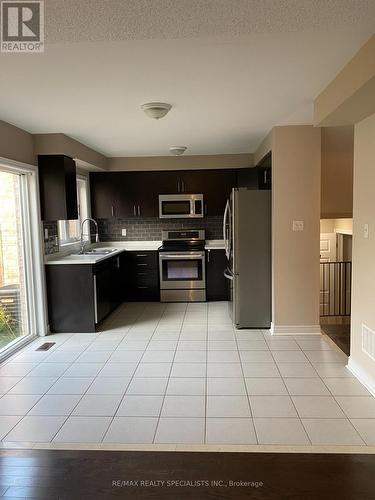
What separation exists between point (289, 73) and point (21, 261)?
3361mm

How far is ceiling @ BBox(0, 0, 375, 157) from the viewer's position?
1646mm

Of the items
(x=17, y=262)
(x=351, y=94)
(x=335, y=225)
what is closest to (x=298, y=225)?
(x=351, y=94)

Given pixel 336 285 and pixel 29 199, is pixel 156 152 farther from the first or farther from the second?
pixel 336 285

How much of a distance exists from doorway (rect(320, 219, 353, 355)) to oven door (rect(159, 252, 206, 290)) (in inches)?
76.5

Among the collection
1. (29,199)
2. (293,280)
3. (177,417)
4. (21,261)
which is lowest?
(177,417)

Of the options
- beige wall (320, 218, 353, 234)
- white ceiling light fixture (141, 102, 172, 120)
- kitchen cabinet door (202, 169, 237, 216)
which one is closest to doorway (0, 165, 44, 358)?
white ceiling light fixture (141, 102, 172, 120)

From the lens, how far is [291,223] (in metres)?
4.13

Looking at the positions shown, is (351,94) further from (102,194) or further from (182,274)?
(102,194)

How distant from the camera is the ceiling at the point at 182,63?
165cm

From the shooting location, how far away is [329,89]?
8.89ft

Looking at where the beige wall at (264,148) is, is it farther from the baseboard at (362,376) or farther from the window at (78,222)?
the window at (78,222)

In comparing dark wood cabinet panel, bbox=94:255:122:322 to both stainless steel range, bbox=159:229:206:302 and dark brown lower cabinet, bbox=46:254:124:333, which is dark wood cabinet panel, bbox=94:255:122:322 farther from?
stainless steel range, bbox=159:229:206:302

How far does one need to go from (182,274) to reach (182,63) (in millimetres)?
3917

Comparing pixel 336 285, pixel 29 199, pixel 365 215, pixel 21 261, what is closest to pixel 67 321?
pixel 21 261
